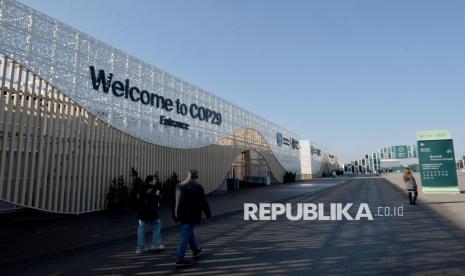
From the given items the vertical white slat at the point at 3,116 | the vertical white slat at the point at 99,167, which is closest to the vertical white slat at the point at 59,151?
the vertical white slat at the point at 99,167

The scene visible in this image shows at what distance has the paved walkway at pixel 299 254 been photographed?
202 inches

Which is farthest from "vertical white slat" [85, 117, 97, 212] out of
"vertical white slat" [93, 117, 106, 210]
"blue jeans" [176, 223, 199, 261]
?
"blue jeans" [176, 223, 199, 261]

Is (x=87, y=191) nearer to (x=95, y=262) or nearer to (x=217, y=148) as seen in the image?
(x=95, y=262)

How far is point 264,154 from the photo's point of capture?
3625 centimetres

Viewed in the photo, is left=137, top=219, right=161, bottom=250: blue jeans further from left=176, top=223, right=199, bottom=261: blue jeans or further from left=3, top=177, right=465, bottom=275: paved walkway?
left=176, top=223, right=199, bottom=261: blue jeans

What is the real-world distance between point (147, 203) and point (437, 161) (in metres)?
17.8

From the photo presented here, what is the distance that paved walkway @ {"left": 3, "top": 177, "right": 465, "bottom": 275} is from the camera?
16.8 feet

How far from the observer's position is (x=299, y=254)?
6.02 m

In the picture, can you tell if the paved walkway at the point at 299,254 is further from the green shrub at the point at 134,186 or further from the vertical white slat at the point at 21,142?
the green shrub at the point at 134,186

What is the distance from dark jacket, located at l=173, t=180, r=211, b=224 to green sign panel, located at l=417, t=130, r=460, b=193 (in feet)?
55.8

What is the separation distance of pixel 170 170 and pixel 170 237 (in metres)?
10.3

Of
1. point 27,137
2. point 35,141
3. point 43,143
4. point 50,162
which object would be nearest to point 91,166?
point 50,162

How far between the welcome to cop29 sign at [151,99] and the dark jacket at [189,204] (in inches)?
382

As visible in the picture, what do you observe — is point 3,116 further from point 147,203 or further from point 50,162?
point 147,203
